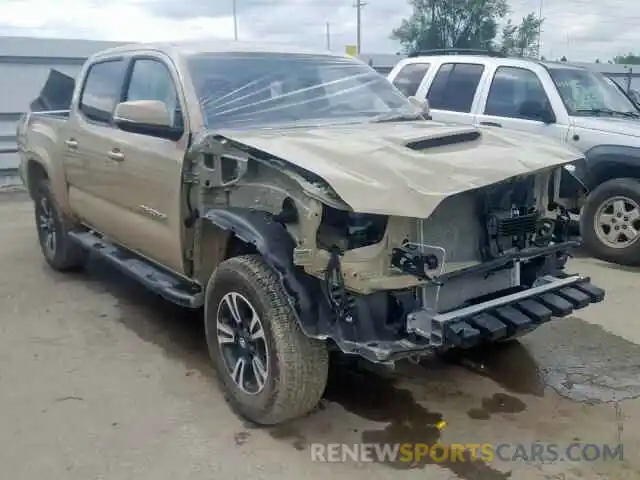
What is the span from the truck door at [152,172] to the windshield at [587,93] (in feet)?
14.1

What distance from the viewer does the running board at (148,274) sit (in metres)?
4.18

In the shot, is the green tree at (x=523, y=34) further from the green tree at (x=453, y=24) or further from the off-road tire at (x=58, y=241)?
the off-road tire at (x=58, y=241)

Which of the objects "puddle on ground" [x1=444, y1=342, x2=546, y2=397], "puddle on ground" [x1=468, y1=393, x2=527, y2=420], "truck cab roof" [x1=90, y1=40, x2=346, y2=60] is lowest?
"puddle on ground" [x1=444, y1=342, x2=546, y2=397]

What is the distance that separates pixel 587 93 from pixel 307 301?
5.36 metres

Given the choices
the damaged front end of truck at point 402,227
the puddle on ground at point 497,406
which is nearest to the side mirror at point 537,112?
the damaged front end of truck at point 402,227

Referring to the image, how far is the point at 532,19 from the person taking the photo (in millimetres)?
37188

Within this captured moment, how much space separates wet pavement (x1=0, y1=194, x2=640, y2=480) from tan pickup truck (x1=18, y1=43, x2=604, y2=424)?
28 centimetres

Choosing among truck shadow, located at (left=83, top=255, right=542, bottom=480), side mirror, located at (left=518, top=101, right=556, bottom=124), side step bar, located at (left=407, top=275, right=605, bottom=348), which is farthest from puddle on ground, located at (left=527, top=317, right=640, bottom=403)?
side mirror, located at (left=518, top=101, right=556, bottom=124)

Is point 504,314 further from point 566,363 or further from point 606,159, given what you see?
point 606,159

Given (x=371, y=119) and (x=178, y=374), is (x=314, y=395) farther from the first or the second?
(x=371, y=119)

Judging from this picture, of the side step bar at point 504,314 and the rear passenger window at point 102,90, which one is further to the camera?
the rear passenger window at point 102,90

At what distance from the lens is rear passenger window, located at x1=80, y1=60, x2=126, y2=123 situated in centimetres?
513

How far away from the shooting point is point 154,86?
4648mm

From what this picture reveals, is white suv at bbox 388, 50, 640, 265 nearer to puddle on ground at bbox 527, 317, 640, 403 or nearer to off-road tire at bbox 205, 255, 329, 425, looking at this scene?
puddle on ground at bbox 527, 317, 640, 403
